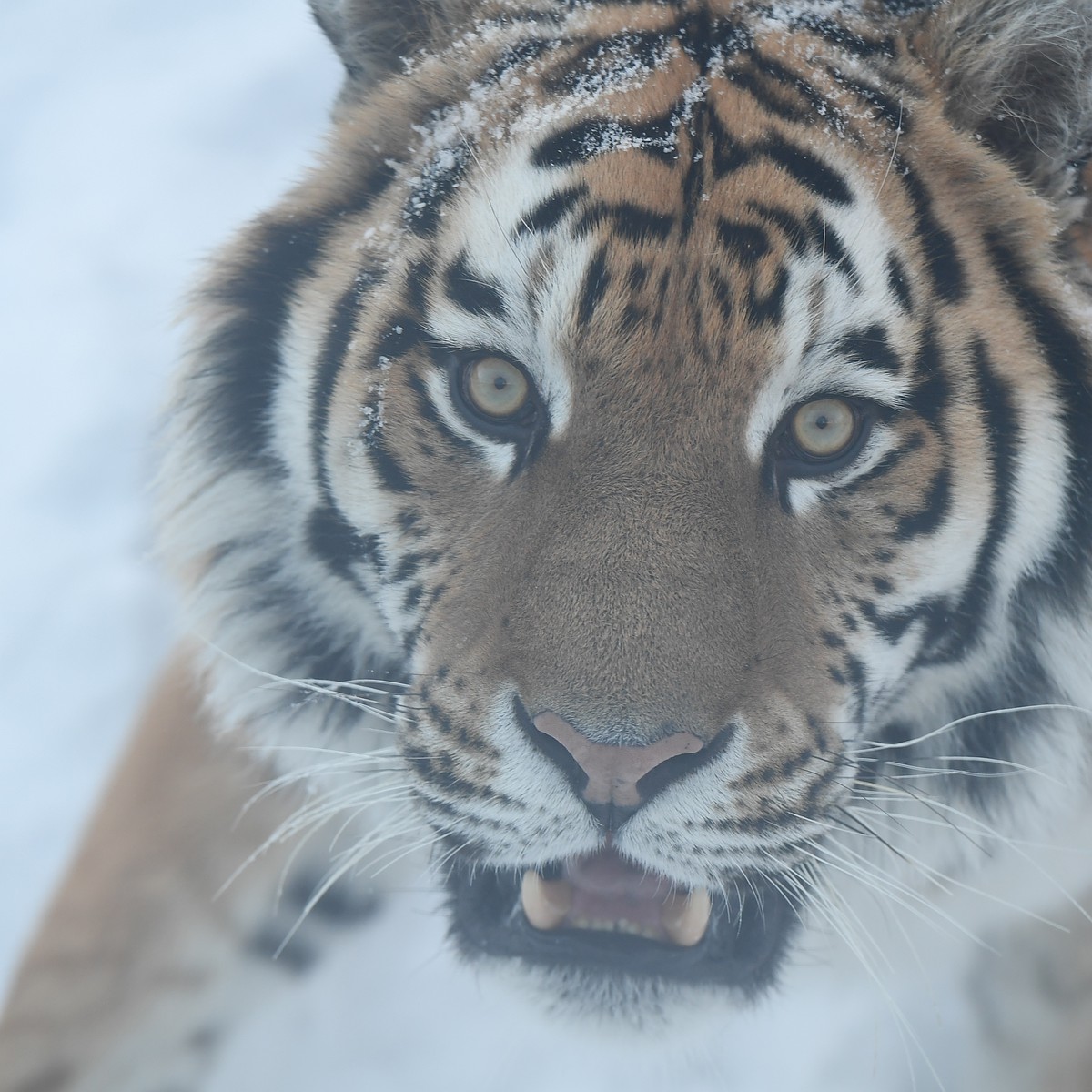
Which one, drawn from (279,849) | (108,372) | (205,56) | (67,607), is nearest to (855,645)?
(279,849)

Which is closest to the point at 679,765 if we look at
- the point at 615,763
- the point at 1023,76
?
the point at 615,763

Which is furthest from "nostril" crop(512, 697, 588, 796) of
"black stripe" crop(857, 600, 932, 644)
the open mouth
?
"black stripe" crop(857, 600, 932, 644)

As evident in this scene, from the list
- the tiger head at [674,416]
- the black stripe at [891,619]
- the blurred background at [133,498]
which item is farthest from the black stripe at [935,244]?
the blurred background at [133,498]

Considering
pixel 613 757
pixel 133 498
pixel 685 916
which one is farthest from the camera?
pixel 133 498

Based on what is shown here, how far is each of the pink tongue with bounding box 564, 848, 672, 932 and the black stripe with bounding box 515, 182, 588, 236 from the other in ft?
1.45

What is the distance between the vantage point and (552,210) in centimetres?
81

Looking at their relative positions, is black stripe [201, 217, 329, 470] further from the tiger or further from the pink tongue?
the pink tongue

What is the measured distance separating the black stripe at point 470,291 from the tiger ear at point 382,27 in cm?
23

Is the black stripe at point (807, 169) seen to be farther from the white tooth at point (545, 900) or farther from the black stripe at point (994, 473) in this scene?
the white tooth at point (545, 900)

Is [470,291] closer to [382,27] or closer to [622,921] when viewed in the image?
[382,27]

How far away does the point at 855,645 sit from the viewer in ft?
2.79

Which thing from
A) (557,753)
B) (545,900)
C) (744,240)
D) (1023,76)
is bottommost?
(545,900)

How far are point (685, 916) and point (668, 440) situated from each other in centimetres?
39

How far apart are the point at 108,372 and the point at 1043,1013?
1443mm
